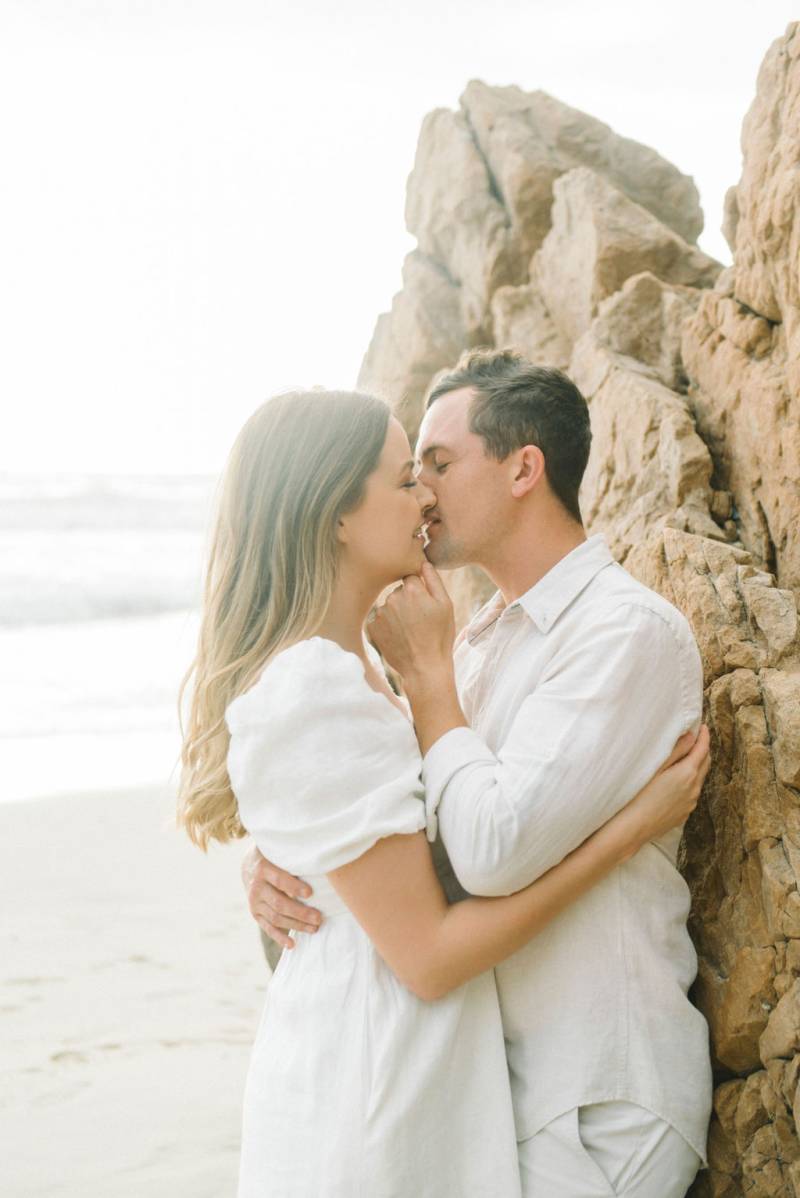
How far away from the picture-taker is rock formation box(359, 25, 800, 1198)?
3072 millimetres

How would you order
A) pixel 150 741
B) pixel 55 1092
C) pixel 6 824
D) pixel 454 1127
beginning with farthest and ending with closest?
pixel 150 741, pixel 6 824, pixel 55 1092, pixel 454 1127

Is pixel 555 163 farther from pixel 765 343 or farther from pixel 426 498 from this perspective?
pixel 426 498

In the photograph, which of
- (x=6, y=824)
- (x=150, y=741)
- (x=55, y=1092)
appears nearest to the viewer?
(x=55, y=1092)

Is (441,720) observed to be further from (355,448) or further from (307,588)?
(355,448)

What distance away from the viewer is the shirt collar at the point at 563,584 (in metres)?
3.08

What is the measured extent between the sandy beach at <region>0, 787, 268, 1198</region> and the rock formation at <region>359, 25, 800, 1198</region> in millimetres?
2473

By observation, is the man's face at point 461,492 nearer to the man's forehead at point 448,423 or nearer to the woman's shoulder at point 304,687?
the man's forehead at point 448,423

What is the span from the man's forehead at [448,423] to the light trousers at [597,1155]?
169 centimetres

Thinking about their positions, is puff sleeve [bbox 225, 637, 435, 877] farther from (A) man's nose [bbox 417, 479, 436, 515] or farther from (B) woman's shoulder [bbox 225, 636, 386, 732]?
(A) man's nose [bbox 417, 479, 436, 515]

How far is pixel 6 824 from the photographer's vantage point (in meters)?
8.85

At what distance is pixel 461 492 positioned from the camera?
3359mm

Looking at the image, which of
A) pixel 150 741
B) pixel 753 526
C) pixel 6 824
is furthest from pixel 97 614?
pixel 753 526

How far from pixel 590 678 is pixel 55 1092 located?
4.02m

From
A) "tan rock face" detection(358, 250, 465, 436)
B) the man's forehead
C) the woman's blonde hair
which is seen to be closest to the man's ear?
the man's forehead
